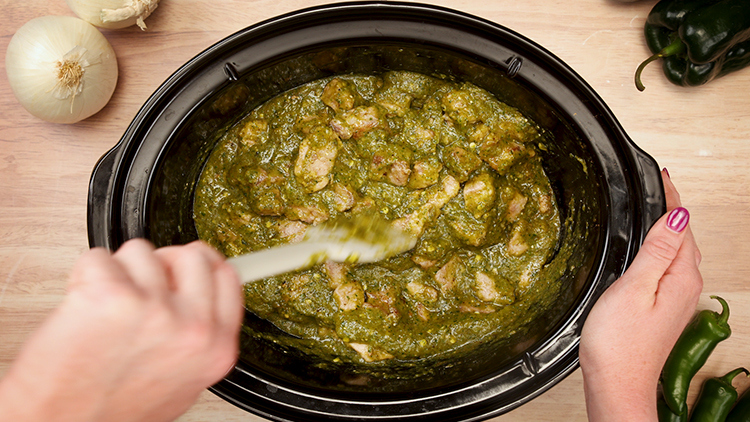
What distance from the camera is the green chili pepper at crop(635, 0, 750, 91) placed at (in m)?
1.79

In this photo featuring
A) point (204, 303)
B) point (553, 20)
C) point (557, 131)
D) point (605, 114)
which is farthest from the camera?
point (553, 20)

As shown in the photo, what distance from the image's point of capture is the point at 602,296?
157 centimetres

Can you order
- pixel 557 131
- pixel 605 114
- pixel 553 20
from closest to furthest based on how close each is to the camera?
1. pixel 605 114
2. pixel 557 131
3. pixel 553 20

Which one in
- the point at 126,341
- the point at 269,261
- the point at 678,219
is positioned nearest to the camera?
the point at 126,341

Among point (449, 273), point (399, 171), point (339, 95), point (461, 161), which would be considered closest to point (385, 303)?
point (449, 273)

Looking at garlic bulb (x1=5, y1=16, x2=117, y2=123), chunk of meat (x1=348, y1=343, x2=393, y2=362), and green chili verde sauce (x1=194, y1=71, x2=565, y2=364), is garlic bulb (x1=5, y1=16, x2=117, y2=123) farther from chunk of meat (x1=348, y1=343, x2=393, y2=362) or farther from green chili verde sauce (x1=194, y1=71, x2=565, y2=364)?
chunk of meat (x1=348, y1=343, x2=393, y2=362)

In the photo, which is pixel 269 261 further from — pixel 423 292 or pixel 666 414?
pixel 666 414

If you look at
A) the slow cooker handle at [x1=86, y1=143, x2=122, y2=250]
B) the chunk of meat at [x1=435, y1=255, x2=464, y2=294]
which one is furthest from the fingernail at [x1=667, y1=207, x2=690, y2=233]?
the slow cooker handle at [x1=86, y1=143, x2=122, y2=250]

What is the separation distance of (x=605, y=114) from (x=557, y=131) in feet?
0.66

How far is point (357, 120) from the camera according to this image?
1808 millimetres

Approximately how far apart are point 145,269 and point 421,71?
132 centimetres

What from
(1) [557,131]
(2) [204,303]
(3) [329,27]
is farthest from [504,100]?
(2) [204,303]

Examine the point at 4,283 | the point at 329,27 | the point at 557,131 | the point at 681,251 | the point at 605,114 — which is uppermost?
the point at 329,27

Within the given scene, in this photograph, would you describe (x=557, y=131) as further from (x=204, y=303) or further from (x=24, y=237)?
(x=24, y=237)
